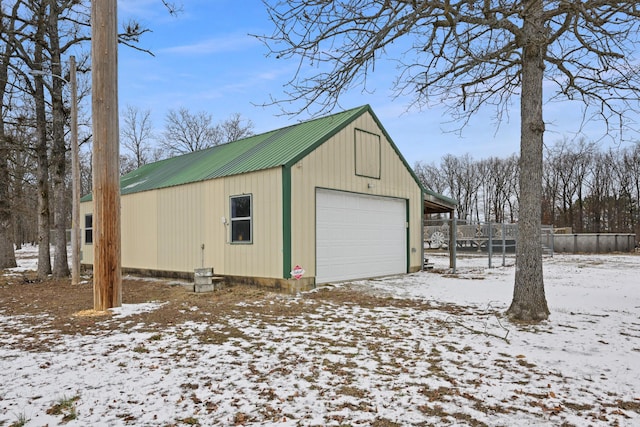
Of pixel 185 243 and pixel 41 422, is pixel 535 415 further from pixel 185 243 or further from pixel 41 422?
pixel 185 243

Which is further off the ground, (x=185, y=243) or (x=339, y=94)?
(x=339, y=94)

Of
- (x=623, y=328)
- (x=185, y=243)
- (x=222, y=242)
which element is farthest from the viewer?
(x=185, y=243)

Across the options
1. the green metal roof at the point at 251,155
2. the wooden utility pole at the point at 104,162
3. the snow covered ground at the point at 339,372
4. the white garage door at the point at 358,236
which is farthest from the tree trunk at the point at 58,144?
the white garage door at the point at 358,236

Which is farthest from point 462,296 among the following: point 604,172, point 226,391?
point 604,172

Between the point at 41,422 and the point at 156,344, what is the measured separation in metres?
1.98

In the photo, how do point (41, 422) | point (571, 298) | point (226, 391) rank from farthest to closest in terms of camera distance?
point (571, 298)
point (226, 391)
point (41, 422)

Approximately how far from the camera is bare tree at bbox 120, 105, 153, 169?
116 feet

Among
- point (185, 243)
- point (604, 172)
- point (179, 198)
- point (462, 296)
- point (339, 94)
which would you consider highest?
point (604, 172)

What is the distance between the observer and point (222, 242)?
10383 millimetres

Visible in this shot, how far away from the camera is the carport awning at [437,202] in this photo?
14.3m

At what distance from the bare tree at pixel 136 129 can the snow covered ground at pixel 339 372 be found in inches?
1249

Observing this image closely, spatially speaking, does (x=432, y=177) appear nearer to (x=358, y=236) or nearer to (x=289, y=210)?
(x=358, y=236)

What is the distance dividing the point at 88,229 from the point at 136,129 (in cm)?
2211

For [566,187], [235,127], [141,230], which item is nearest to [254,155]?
[141,230]
